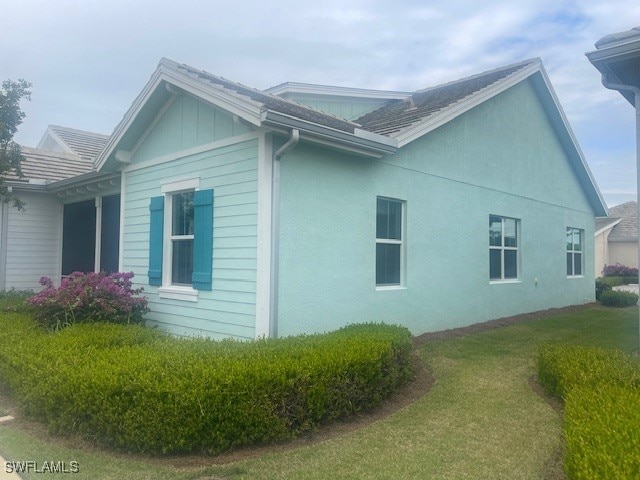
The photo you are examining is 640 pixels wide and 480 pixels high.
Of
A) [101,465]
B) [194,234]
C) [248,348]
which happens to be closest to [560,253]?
[194,234]

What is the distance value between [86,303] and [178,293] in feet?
4.89

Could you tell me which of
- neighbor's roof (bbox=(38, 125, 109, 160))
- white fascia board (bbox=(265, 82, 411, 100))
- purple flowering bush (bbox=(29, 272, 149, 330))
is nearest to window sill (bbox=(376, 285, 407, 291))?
purple flowering bush (bbox=(29, 272, 149, 330))

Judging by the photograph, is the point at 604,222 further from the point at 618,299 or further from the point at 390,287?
the point at 390,287

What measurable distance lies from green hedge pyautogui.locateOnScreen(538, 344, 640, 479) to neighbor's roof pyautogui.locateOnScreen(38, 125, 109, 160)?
628 inches

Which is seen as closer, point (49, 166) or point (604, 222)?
point (49, 166)

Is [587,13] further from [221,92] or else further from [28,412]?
[28,412]

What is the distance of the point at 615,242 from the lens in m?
36.4

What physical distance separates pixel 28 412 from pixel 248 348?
243 cm

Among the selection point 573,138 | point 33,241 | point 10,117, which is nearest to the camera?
point 10,117

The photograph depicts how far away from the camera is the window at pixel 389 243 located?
30.0 ft

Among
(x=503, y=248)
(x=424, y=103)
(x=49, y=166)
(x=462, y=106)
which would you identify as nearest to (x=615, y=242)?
(x=503, y=248)

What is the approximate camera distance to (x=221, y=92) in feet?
24.1

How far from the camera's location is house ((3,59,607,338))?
7.43 m

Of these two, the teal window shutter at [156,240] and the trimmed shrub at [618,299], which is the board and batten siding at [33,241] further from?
the trimmed shrub at [618,299]
